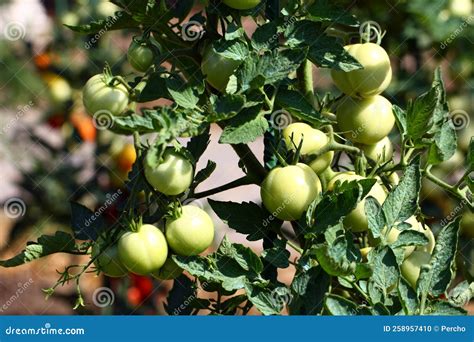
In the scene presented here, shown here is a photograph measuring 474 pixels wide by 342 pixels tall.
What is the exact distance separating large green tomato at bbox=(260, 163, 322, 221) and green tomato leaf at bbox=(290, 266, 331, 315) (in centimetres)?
7

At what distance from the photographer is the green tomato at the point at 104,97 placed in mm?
890

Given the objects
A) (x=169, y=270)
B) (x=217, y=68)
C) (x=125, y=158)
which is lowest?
(x=125, y=158)

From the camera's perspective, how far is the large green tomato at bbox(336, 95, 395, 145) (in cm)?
93

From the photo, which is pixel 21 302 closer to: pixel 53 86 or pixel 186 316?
pixel 53 86

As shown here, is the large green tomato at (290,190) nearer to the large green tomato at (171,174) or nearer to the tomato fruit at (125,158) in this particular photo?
the large green tomato at (171,174)

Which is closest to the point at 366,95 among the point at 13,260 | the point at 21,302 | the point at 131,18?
the point at 131,18

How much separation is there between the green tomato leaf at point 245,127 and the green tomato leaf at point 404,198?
14 cm

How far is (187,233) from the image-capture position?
854 mm

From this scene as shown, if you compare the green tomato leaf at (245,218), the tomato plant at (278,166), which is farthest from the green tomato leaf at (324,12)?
the green tomato leaf at (245,218)

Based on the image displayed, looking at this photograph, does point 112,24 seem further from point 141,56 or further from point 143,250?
point 143,250

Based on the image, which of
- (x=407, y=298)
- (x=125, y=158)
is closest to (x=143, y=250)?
(x=407, y=298)

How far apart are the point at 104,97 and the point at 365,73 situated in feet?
0.91

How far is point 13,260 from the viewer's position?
905mm

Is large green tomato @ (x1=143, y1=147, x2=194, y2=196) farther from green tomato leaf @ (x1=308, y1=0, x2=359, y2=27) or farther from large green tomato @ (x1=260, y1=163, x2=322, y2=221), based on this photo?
green tomato leaf @ (x1=308, y1=0, x2=359, y2=27)
